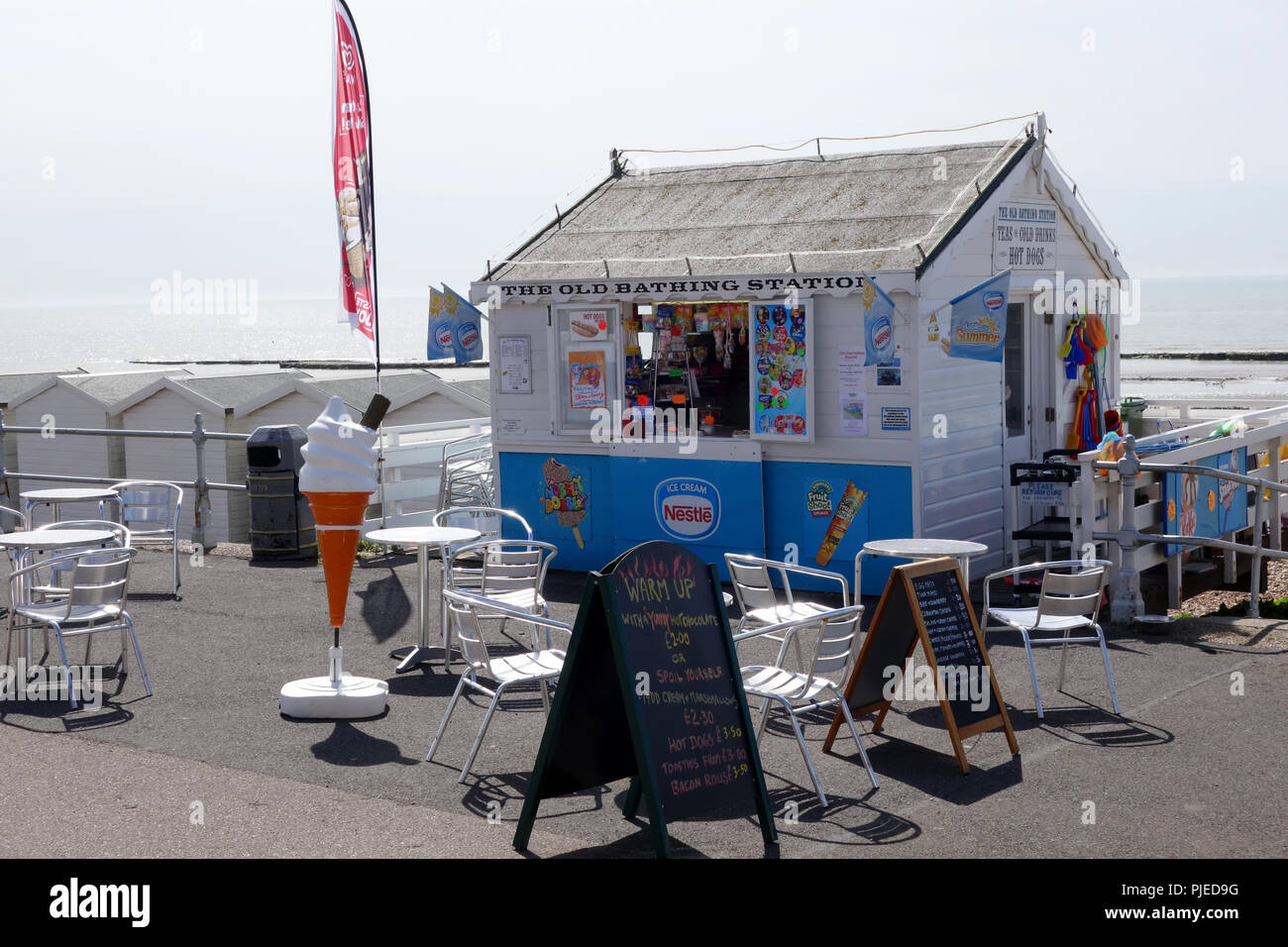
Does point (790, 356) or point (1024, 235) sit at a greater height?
point (1024, 235)

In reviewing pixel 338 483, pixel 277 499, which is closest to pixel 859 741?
pixel 338 483

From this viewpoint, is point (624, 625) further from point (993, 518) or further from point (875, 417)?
point (993, 518)

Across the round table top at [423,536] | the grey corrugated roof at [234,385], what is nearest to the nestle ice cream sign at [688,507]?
the round table top at [423,536]

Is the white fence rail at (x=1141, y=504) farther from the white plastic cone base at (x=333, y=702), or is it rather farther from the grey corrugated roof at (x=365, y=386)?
the grey corrugated roof at (x=365, y=386)

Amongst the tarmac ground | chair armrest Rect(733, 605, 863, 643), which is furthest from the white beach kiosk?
chair armrest Rect(733, 605, 863, 643)

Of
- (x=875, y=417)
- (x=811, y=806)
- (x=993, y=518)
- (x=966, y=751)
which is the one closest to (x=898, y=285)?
(x=875, y=417)

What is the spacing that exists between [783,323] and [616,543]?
2.26 meters

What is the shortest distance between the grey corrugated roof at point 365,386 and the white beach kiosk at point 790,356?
14.2 m

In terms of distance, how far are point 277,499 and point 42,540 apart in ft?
12.8

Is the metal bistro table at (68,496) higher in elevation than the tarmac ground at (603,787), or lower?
higher

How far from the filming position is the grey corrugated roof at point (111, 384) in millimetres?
30438

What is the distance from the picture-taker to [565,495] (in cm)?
1184

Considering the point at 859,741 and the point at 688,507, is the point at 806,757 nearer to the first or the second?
the point at 859,741

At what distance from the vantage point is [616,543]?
452 inches
